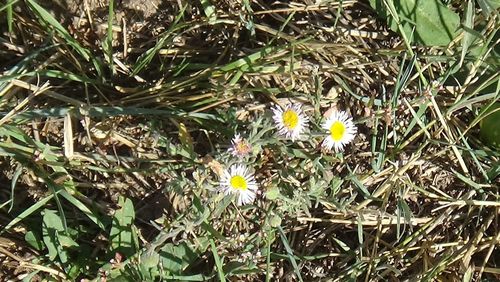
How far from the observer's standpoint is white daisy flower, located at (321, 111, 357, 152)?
204 cm

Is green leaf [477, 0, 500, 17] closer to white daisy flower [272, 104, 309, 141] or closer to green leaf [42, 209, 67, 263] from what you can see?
white daisy flower [272, 104, 309, 141]

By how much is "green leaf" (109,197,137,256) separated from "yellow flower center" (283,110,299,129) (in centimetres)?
56

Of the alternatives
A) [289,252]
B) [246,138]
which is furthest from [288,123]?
[289,252]

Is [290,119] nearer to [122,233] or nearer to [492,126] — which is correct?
[122,233]

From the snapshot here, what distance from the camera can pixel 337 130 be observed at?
2.04 m

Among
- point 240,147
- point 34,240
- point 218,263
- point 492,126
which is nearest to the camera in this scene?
point 240,147

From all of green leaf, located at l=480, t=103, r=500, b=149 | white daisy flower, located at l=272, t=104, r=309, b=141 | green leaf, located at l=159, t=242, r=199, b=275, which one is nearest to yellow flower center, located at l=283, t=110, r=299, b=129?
white daisy flower, located at l=272, t=104, r=309, b=141

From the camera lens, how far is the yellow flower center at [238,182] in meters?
1.91

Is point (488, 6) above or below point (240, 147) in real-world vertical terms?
above

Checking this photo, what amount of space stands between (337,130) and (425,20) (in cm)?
49

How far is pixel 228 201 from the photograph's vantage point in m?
1.94

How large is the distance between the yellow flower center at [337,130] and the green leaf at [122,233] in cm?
66

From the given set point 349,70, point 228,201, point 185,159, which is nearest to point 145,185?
point 185,159

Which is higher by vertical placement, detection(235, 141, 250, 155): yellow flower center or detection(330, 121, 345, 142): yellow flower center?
detection(330, 121, 345, 142): yellow flower center
